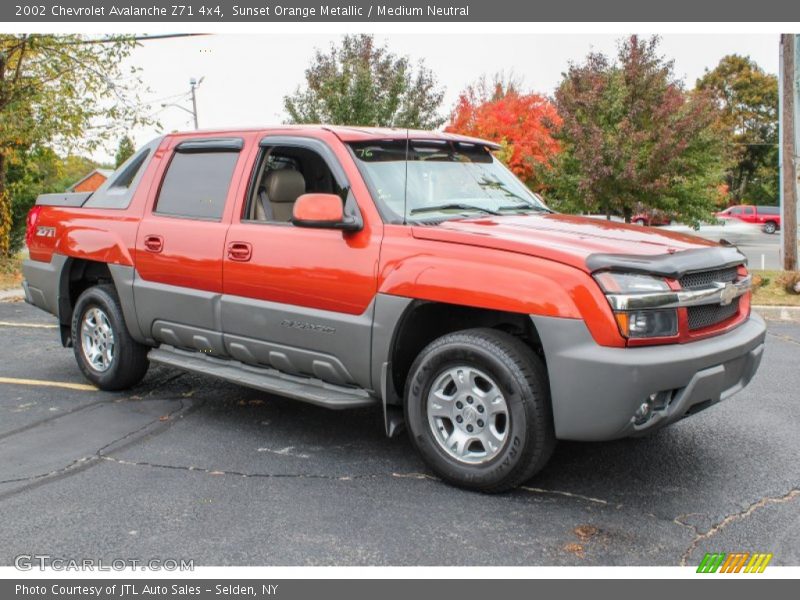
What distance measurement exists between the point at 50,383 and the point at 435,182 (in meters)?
3.84

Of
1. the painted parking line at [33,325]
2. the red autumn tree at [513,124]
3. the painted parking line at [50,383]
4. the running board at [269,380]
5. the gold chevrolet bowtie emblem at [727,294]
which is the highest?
the red autumn tree at [513,124]

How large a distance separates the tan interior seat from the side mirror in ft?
2.49

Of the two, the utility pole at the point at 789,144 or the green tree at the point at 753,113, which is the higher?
the green tree at the point at 753,113

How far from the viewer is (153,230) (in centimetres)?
577

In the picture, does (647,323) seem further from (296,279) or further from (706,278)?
(296,279)

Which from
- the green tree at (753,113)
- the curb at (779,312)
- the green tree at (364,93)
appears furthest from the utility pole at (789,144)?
the green tree at (753,113)

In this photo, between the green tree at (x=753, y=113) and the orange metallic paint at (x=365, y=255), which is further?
the green tree at (x=753, y=113)

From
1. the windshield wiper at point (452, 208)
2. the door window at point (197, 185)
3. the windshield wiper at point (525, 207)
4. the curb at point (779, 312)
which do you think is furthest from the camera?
the curb at point (779, 312)

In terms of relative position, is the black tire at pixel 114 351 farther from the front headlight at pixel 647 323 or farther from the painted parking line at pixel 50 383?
the front headlight at pixel 647 323

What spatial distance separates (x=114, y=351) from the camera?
618 cm

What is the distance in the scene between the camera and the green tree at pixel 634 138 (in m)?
17.2

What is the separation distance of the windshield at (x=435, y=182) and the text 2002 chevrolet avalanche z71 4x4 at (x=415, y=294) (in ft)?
0.05

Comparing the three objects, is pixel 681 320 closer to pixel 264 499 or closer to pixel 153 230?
pixel 264 499

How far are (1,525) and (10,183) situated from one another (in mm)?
16252
